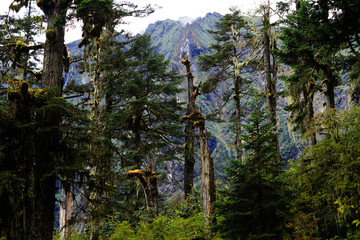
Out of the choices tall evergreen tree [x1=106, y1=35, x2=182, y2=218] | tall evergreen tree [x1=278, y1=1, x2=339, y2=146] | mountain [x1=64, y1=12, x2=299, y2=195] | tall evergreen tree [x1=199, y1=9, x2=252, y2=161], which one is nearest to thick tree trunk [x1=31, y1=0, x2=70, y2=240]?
tall evergreen tree [x1=106, y1=35, x2=182, y2=218]

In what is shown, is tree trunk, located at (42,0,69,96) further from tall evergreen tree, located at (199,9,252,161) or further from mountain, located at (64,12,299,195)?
mountain, located at (64,12,299,195)

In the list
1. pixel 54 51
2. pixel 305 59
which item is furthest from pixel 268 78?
pixel 54 51

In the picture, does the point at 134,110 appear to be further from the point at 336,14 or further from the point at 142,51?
the point at 336,14

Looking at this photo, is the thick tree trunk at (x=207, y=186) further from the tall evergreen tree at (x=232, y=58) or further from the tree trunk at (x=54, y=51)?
the tall evergreen tree at (x=232, y=58)

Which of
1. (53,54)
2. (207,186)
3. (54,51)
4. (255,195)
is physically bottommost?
(255,195)

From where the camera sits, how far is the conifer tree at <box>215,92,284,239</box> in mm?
7434

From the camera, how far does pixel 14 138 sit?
22.0 ft

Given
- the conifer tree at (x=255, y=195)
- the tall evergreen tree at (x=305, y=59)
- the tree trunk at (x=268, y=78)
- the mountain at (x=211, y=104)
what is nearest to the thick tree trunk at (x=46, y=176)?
the conifer tree at (x=255, y=195)

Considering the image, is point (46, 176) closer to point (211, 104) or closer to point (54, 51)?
point (54, 51)

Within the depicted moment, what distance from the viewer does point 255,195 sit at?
25.2 feet

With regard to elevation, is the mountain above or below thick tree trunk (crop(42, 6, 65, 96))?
above

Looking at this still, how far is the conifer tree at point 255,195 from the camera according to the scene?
24.4 ft

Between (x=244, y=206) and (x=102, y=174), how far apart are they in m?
4.14

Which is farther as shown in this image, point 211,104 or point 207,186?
point 211,104
